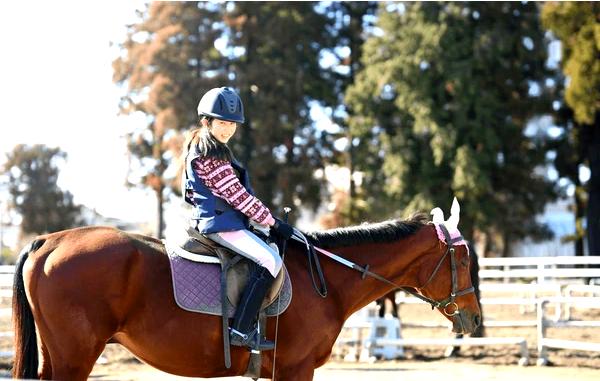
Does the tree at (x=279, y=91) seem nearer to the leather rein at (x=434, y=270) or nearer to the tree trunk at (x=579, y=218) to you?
the tree trunk at (x=579, y=218)

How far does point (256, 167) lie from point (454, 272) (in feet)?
79.9

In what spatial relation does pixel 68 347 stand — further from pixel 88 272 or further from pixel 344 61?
pixel 344 61

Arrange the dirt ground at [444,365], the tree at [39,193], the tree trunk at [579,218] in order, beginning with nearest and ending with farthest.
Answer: the dirt ground at [444,365]
the tree trunk at [579,218]
the tree at [39,193]

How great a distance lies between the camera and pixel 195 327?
4.96 metres

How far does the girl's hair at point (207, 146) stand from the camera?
495 cm

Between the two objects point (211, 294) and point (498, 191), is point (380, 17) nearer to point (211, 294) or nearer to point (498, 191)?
point (498, 191)

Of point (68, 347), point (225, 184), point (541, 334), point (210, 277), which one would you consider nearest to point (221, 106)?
point (225, 184)

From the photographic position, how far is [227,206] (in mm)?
5039

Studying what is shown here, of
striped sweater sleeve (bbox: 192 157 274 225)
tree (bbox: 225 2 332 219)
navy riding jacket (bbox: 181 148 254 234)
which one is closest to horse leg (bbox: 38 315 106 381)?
navy riding jacket (bbox: 181 148 254 234)

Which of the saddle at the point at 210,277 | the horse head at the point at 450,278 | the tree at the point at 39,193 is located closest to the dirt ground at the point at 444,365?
the horse head at the point at 450,278

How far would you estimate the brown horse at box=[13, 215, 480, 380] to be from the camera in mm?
4672

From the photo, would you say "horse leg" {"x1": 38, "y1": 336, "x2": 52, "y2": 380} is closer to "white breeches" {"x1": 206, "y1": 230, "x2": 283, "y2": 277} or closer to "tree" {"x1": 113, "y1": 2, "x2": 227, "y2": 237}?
"white breeches" {"x1": 206, "y1": 230, "x2": 283, "y2": 277}

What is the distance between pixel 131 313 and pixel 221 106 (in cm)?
150

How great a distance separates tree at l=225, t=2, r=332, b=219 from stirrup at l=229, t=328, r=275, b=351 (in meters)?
24.9
